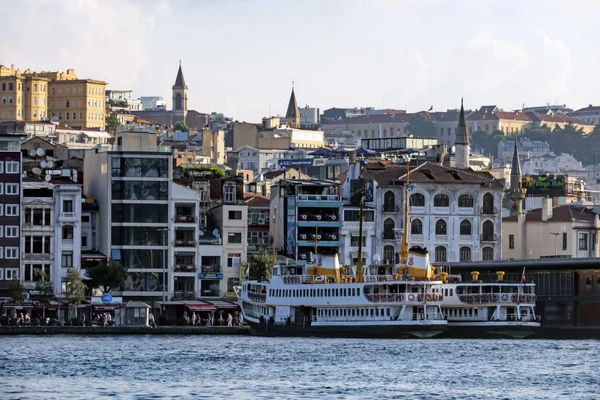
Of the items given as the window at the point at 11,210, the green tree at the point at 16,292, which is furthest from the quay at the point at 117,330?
the window at the point at 11,210

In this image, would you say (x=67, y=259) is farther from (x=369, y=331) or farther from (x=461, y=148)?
(x=461, y=148)

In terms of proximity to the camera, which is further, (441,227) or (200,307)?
(441,227)

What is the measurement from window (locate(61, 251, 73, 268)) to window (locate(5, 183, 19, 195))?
14.9 ft

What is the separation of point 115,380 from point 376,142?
10002cm

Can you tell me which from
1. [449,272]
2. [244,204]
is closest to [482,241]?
[449,272]

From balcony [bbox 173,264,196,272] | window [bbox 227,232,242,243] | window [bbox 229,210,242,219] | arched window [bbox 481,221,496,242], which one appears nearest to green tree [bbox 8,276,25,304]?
balcony [bbox 173,264,196,272]

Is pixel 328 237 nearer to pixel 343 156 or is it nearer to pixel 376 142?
pixel 343 156

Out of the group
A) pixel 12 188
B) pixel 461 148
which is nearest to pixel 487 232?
pixel 12 188

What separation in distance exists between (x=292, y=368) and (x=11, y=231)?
37859 millimetres

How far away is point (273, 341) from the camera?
3942 inches

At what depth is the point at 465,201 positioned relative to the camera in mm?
125125

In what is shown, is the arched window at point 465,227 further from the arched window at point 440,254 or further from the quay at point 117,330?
the quay at point 117,330

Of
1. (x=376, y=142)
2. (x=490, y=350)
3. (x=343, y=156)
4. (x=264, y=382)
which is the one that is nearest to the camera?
(x=264, y=382)

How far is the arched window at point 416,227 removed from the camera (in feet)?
404
